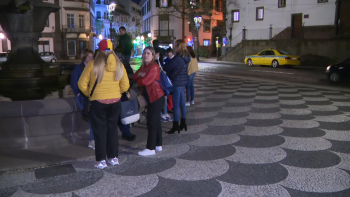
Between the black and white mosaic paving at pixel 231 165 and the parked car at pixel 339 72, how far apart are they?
752 centimetres

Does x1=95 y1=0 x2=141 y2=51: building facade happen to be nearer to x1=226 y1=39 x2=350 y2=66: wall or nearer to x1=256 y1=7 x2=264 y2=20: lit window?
x1=256 y1=7 x2=264 y2=20: lit window

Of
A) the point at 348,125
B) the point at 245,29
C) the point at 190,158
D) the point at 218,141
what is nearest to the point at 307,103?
the point at 348,125

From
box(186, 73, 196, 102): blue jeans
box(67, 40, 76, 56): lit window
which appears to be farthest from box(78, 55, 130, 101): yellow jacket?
box(67, 40, 76, 56): lit window

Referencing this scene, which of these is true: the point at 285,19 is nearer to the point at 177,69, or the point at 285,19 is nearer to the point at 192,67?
the point at 192,67

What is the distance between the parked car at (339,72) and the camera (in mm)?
14381

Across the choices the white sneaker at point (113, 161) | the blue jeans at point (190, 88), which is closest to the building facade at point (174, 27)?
the blue jeans at point (190, 88)

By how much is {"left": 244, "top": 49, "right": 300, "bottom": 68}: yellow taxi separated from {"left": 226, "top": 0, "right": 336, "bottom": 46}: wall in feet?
20.5

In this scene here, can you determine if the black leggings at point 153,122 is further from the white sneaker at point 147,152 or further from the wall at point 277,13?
the wall at point 277,13

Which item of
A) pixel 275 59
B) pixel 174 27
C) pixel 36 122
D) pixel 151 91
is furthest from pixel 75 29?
pixel 151 91

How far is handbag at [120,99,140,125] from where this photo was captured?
4.96m

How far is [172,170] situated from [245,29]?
108ft

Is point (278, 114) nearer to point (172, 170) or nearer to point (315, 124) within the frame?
point (315, 124)

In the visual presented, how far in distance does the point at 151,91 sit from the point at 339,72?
12.4 m

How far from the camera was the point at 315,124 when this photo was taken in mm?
6926
